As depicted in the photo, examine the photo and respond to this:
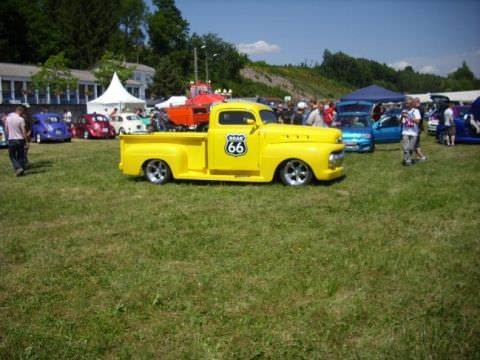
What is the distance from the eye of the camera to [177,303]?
14.5 ft

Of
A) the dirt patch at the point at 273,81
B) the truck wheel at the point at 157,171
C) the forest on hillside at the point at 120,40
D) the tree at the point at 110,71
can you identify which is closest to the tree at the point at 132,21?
the forest on hillside at the point at 120,40

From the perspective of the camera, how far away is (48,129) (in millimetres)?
22172

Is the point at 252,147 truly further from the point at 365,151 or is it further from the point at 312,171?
the point at 365,151

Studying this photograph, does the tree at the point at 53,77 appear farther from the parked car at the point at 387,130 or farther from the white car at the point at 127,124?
the parked car at the point at 387,130

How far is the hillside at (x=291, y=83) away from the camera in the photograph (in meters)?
95.4

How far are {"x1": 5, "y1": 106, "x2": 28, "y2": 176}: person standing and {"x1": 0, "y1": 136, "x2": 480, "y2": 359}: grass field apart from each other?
9.74ft

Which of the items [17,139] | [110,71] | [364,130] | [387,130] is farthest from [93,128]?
[110,71]

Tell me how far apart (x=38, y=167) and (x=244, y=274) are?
10754 mm

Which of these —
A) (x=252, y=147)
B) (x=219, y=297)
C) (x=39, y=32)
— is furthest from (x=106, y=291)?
(x=39, y=32)

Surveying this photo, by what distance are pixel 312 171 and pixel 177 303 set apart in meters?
5.71

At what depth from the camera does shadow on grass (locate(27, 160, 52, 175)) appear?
1288 cm

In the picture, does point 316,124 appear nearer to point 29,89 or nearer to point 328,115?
point 328,115

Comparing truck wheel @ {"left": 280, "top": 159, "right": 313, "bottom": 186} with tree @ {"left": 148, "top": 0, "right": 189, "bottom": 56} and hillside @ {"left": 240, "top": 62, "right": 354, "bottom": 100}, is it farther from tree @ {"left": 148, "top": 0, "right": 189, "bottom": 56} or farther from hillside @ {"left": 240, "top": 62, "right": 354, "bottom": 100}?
tree @ {"left": 148, "top": 0, "right": 189, "bottom": 56}

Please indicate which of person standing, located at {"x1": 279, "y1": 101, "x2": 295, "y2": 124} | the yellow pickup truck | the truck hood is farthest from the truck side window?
person standing, located at {"x1": 279, "y1": 101, "x2": 295, "y2": 124}
